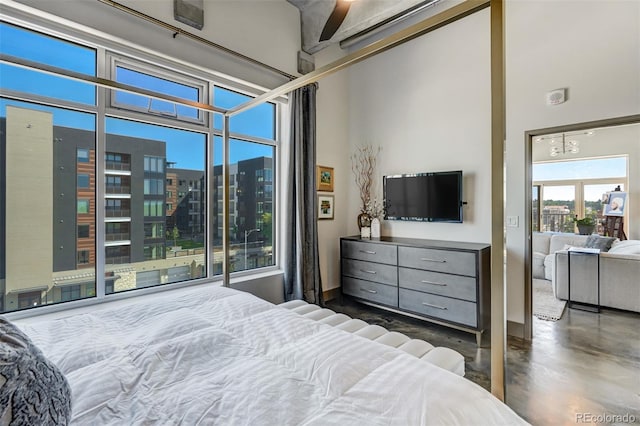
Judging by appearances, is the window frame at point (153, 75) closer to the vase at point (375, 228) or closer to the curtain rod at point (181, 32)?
the curtain rod at point (181, 32)

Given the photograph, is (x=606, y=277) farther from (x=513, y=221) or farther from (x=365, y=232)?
(x=365, y=232)

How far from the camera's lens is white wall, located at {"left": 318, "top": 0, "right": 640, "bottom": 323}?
262 centimetres

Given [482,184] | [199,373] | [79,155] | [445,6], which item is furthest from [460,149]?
[79,155]

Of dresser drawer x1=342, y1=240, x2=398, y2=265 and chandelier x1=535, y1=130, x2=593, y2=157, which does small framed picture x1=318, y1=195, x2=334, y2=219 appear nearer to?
dresser drawer x1=342, y1=240, x2=398, y2=265

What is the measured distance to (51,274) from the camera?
236cm

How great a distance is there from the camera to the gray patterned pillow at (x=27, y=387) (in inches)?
24.0

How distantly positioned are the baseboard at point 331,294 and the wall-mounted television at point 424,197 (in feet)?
4.12

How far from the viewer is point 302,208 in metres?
3.61

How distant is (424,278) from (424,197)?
→ 99 cm

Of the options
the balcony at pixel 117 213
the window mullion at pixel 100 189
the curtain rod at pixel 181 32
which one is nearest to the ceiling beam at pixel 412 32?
the curtain rod at pixel 181 32

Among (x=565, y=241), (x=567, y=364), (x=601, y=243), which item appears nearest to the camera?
(x=567, y=364)

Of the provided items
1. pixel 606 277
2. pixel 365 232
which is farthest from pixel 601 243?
pixel 365 232

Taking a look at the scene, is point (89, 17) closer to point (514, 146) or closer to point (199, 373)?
point (199, 373)

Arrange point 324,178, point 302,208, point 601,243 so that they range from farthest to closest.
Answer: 1. point 601,243
2. point 324,178
3. point 302,208
